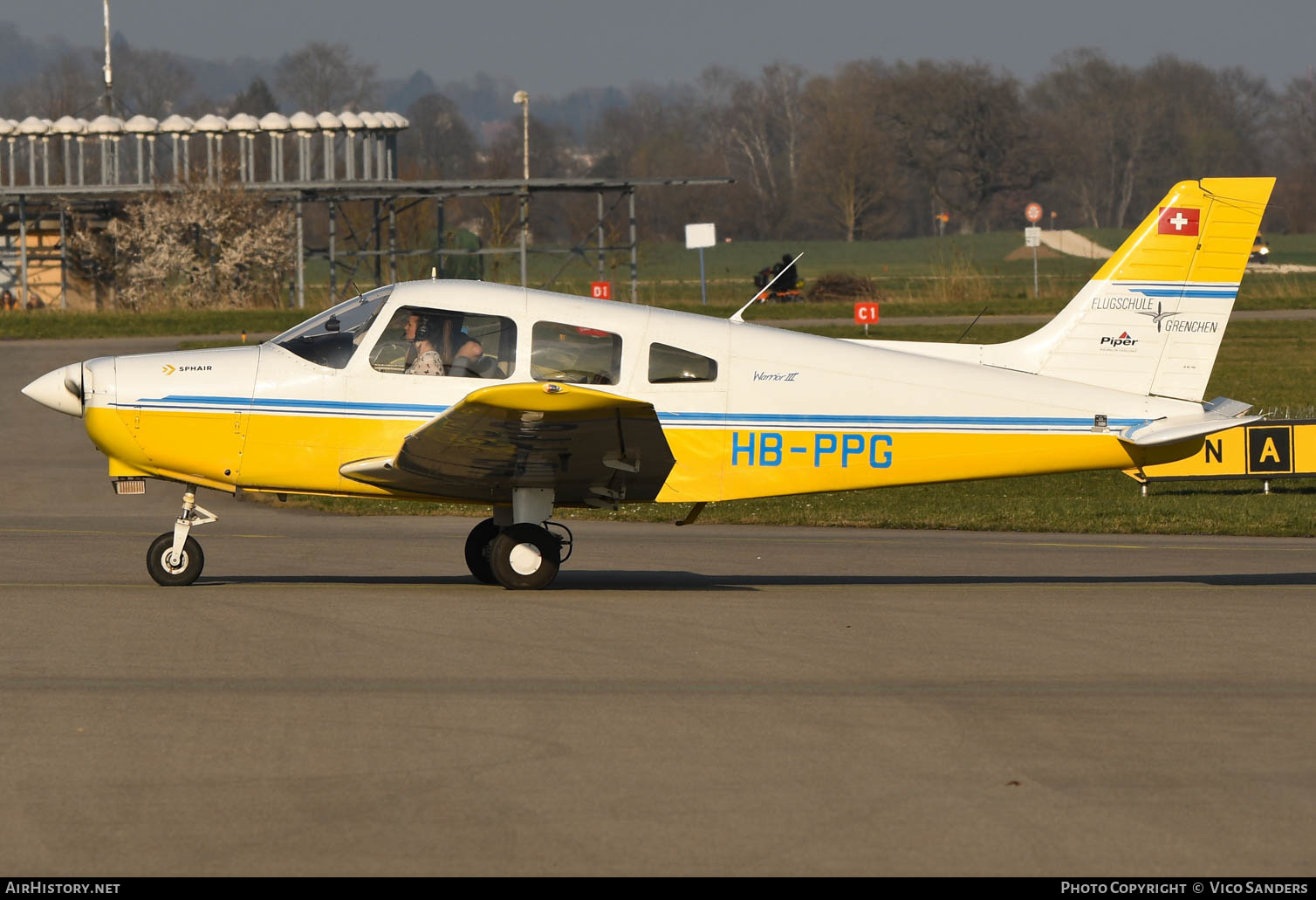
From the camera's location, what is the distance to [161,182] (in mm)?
47281

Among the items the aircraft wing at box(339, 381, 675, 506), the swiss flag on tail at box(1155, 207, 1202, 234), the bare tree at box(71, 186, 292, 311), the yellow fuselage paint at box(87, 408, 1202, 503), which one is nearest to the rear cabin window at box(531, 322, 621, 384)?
the aircraft wing at box(339, 381, 675, 506)

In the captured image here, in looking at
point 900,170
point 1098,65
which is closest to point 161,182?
point 900,170

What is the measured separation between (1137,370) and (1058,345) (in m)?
0.58

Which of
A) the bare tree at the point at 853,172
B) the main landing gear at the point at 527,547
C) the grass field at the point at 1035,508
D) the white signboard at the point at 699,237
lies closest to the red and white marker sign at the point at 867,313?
the white signboard at the point at 699,237

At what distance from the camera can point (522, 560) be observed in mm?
11258

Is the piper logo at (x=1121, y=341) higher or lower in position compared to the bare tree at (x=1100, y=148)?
lower

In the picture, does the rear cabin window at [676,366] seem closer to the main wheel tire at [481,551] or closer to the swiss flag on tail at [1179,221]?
the main wheel tire at [481,551]

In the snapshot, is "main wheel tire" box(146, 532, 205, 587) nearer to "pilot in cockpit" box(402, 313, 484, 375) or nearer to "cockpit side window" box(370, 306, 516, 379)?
"cockpit side window" box(370, 306, 516, 379)

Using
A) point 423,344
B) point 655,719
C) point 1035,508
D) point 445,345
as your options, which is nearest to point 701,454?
point 445,345

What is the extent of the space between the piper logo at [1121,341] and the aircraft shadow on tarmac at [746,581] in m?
1.89

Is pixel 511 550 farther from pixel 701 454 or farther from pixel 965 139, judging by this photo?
pixel 965 139

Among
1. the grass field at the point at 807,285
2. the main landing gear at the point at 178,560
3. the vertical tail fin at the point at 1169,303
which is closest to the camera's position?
the main landing gear at the point at 178,560

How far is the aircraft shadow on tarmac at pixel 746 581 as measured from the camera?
11.8m
